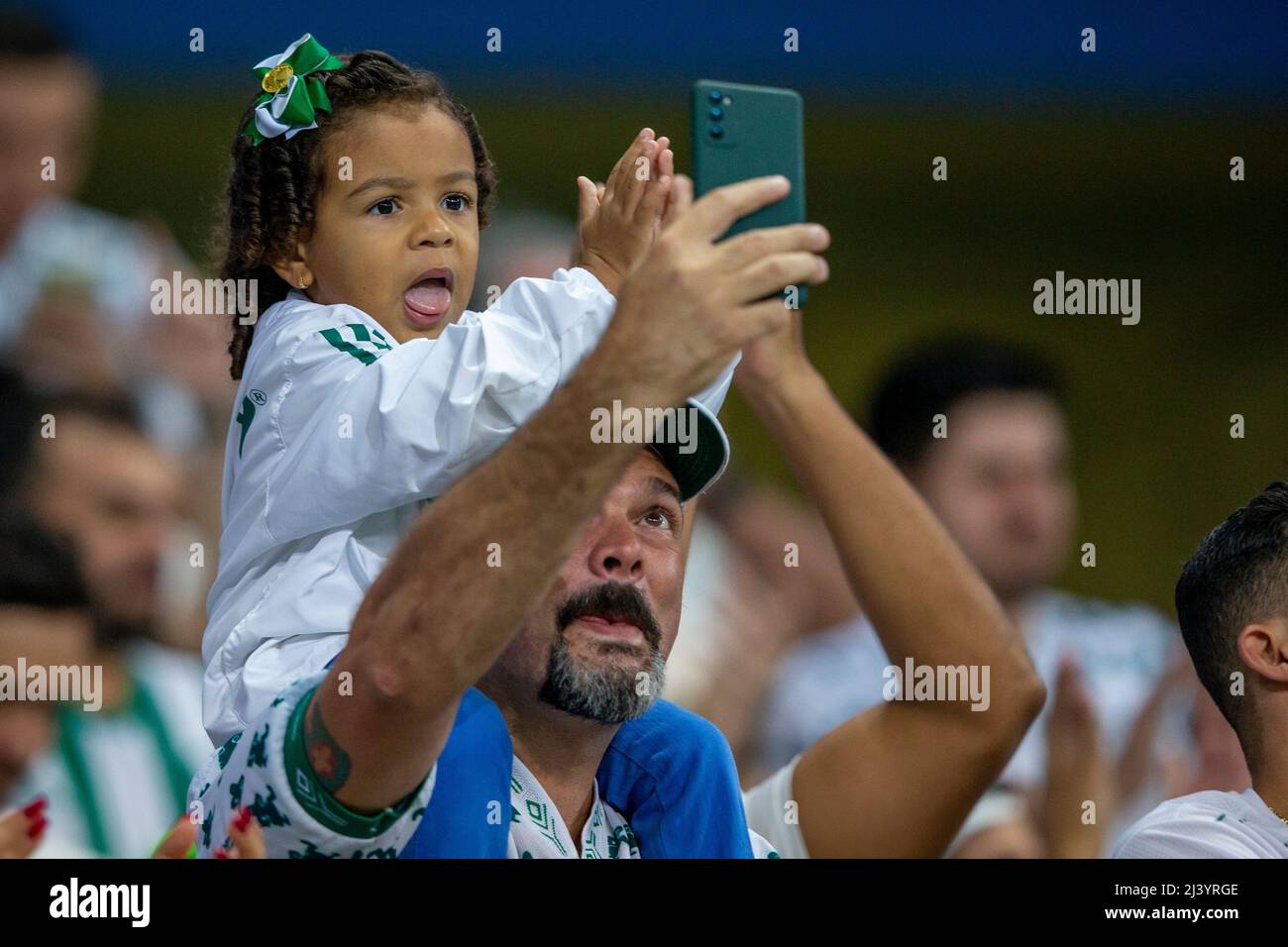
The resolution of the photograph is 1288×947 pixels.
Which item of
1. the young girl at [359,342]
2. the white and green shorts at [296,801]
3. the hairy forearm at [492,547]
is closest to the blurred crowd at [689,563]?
the young girl at [359,342]

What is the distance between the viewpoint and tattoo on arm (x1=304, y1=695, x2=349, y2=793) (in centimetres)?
169

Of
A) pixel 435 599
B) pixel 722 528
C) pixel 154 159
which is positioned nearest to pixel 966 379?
pixel 722 528

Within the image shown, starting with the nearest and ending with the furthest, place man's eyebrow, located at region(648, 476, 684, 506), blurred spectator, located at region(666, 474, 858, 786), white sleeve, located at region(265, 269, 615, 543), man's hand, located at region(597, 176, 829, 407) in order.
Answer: man's hand, located at region(597, 176, 829, 407) < white sleeve, located at region(265, 269, 615, 543) < man's eyebrow, located at region(648, 476, 684, 506) < blurred spectator, located at region(666, 474, 858, 786)

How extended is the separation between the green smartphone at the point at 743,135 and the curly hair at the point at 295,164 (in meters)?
0.53

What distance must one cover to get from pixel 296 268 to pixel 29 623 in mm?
1196

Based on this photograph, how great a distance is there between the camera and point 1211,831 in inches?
88.4

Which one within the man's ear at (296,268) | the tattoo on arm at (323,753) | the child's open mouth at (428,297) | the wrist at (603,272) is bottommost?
the tattoo on arm at (323,753)

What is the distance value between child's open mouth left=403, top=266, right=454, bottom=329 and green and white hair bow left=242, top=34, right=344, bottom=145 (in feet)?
0.77

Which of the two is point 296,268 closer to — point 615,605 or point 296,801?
point 615,605

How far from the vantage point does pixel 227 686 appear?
1.99 meters

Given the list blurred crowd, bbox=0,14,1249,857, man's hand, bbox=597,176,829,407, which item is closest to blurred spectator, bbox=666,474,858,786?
blurred crowd, bbox=0,14,1249,857

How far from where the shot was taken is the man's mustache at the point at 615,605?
206 centimetres

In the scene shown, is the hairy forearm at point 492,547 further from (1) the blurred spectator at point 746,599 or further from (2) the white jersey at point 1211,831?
(1) the blurred spectator at point 746,599

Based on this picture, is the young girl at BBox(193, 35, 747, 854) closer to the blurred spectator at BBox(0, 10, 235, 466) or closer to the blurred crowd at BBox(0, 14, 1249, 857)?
the blurred crowd at BBox(0, 14, 1249, 857)
